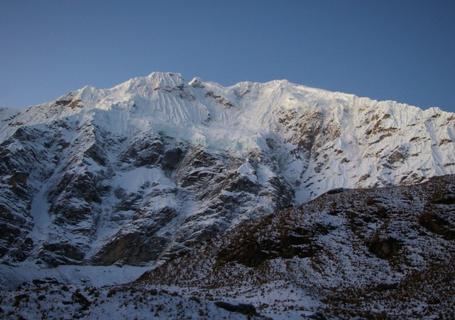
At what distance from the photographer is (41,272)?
142 metres

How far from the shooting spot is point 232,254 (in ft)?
196

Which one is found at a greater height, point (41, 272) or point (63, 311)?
point (41, 272)

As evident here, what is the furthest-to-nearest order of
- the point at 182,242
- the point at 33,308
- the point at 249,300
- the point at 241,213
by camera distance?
the point at 241,213, the point at 182,242, the point at 249,300, the point at 33,308

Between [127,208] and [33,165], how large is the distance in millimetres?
39854

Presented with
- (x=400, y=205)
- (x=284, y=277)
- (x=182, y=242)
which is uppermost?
(x=182, y=242)

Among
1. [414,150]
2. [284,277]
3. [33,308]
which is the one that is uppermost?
[414,150]

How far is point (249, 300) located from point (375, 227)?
2065 cm

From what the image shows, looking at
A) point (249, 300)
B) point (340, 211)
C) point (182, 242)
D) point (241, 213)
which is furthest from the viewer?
point (241, 213)

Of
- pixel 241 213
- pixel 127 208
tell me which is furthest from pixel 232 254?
pixel 127 208

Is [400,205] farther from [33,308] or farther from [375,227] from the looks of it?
[33,308]

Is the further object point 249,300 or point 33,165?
point 33,165

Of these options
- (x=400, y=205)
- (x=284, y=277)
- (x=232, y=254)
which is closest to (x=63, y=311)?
(x=284, y=277)

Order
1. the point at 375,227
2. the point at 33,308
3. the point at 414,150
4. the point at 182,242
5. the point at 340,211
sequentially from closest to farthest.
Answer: the point at 33,308
the point at 375,227
the point at 340,211
the point at 182,242
the point at 414,150

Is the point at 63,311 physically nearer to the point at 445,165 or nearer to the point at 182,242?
the point at 182,242
